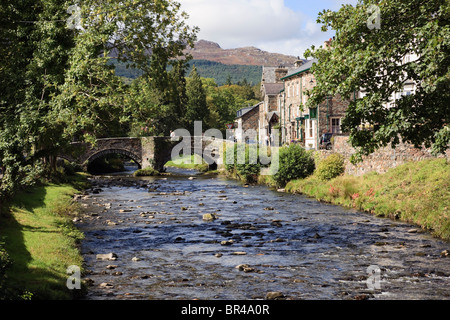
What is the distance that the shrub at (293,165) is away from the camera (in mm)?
43531

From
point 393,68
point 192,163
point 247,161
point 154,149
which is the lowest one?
point 192,163

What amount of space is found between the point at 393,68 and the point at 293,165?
Result: 25113mm

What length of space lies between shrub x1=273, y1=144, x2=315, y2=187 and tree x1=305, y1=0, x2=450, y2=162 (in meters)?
23.3

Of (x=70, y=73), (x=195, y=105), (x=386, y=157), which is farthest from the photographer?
(x=195, y=105)

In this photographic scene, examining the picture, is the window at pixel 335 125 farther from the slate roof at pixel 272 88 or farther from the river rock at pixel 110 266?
the river rock at pixel 110 266

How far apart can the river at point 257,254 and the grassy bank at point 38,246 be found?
0.96 metres

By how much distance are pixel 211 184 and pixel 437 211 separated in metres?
30.3

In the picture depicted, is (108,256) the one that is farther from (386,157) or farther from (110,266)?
(386,157)

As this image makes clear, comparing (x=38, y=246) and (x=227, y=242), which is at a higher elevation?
(x=38, y=246)

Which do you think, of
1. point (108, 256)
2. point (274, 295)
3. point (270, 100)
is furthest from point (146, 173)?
point (274, 295)

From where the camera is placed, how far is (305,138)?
194 feet

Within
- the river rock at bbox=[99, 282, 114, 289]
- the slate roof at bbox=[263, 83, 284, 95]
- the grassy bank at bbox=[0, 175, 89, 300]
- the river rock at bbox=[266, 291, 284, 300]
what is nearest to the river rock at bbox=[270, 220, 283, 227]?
the grassy bank at bbox=[0, 175, 89, 300]

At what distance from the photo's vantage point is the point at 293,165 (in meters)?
43.6
